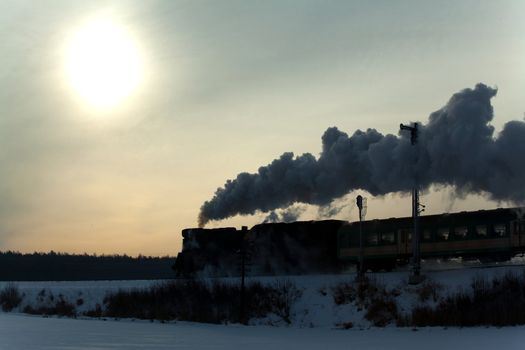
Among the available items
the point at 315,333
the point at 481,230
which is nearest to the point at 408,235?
the point at 481,230

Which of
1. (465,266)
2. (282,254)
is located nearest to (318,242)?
(282,254)

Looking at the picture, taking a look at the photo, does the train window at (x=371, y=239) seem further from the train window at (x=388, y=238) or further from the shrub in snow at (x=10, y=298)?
the shrub in snow at (x=10, y=298)

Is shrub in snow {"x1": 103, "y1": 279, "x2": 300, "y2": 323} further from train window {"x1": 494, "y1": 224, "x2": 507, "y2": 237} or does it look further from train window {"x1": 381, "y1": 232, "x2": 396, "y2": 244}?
train window {"x1": 494, "y1": 224, "x2": 507, "y2": 237}

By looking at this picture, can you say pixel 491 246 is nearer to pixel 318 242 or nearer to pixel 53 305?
pixel 318 242

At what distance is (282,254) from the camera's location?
50406 millimetres

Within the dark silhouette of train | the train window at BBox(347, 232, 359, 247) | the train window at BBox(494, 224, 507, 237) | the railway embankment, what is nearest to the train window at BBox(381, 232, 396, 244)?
the dark silhouette of train

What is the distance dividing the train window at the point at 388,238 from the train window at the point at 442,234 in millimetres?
3019

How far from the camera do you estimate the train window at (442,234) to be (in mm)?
40219

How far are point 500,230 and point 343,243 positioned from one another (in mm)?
11514

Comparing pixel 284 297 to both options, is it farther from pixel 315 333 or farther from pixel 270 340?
pixel 270 340


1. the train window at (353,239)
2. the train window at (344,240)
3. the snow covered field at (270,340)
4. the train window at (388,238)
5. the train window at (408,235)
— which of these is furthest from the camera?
the train window at (344,240)

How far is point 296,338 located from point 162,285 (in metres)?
21.2

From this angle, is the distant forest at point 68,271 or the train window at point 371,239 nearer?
the train window at point 371,239

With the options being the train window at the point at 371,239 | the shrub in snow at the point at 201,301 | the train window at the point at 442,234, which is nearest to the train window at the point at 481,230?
the train window at the point at 442,234
